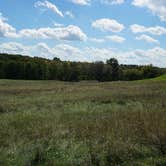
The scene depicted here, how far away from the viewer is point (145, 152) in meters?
6.98

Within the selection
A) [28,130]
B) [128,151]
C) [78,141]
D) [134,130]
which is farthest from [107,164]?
[28,130]

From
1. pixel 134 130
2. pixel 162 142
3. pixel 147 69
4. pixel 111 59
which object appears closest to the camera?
pixel 162 142

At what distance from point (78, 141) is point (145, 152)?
1.62 metres

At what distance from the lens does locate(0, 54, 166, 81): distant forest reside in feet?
305

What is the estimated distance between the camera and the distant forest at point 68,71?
9297cm

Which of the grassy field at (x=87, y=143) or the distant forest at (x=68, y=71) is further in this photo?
the distant forest at (x=68, y=71)

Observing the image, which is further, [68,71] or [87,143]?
[68,71]

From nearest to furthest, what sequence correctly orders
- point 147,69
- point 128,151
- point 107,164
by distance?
point 107,164, point 128,151, point 147,69

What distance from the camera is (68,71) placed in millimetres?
103688

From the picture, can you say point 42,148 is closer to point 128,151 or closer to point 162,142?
point 128,151

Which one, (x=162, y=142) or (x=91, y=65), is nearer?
(x=162, y=142)

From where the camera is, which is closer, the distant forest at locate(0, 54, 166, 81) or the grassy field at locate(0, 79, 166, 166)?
the grassy field at locate(0, 79, 166, 166)

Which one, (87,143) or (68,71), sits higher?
(87,143)

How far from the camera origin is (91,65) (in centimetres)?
11212
